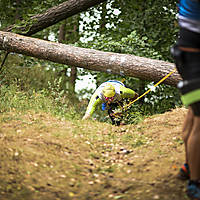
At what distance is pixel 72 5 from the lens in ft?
23.7

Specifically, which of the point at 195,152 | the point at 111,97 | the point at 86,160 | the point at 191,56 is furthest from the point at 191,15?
the point at 111,97

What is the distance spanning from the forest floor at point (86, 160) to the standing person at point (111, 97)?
1086 millimetres

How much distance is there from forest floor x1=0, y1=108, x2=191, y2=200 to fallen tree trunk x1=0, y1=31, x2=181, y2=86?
0.97 m

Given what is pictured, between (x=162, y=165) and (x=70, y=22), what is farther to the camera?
(x=70, y=22)

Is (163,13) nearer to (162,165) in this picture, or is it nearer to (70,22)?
(70,22)

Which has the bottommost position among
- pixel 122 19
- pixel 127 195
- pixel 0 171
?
pixel 122 19

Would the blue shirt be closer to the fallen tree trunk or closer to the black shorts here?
the black shorts

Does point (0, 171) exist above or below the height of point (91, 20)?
above

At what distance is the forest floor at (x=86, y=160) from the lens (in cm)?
267

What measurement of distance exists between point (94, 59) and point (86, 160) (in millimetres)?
2782

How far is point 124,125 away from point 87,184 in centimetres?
244

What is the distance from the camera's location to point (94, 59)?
5762mm

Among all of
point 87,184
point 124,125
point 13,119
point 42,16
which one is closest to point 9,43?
point 42,16

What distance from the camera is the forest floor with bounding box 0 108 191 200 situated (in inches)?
105
